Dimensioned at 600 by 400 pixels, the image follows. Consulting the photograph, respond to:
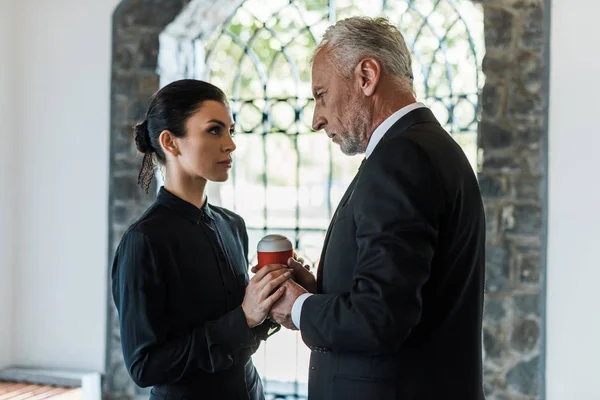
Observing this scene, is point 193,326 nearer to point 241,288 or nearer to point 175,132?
point 241,288

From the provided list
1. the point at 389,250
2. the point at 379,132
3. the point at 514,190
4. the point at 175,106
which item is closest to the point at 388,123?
the point at 379,132

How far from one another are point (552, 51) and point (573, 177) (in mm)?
636

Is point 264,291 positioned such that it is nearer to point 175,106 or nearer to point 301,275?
point 301,275

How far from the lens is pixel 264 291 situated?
1834mm

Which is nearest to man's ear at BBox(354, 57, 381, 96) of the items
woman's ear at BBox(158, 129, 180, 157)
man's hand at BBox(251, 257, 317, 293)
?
man's hand at BBox(251, 257, 317, 293)

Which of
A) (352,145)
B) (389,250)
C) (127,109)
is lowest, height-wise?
(389,250)

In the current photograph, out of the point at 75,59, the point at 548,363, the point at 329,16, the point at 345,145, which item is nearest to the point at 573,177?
the point at 548,363

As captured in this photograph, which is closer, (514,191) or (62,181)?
(514,191)

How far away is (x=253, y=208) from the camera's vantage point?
4.43m

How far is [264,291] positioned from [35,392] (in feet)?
9.12

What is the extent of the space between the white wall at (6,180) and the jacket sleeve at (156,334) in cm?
282

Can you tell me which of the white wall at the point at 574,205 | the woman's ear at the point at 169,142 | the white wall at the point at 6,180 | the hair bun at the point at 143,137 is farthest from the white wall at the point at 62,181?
the white wall at the point at 574,205

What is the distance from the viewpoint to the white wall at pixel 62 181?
14.2ft

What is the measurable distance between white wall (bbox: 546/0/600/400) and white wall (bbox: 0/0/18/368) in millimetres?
3252
